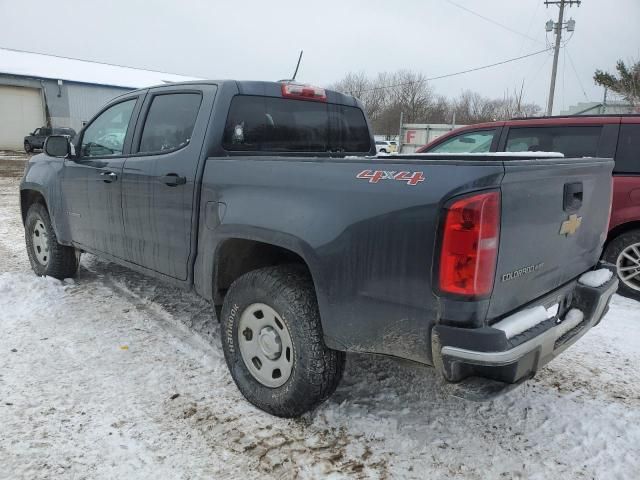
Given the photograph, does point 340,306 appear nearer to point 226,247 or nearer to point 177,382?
point 226,247

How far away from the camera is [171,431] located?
2711 millimetres

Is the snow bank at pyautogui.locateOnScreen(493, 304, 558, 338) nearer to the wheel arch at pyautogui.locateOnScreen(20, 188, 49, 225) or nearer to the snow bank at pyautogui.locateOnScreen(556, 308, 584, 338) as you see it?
the snow bank at pyautogui.locateOnScreen(556, 308, 584, 338)

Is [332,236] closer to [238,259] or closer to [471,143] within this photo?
[238,259]

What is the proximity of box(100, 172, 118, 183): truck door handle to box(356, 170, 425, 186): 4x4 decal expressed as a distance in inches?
93.4

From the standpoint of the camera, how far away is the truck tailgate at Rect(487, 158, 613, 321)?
211 centimetres

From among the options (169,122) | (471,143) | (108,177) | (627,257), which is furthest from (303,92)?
(627,257)

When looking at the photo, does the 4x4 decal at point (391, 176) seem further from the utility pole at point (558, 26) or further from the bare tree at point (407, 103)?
the bare tree at point (407, 103)

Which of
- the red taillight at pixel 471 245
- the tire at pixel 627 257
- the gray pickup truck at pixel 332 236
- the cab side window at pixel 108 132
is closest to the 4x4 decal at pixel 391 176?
the gray pickup truck at pixel 332 236

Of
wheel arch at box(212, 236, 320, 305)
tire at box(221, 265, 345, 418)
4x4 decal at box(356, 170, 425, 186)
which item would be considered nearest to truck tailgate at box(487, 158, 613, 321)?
4x4 decal at box(356, 170, 425, 186)

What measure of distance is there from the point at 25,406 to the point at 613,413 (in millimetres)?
3457

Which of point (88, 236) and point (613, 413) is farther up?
point (88, 236)

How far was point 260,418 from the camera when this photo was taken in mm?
2855

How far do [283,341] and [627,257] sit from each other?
404 cm

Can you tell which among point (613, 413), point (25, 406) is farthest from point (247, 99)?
point (613, 413)
